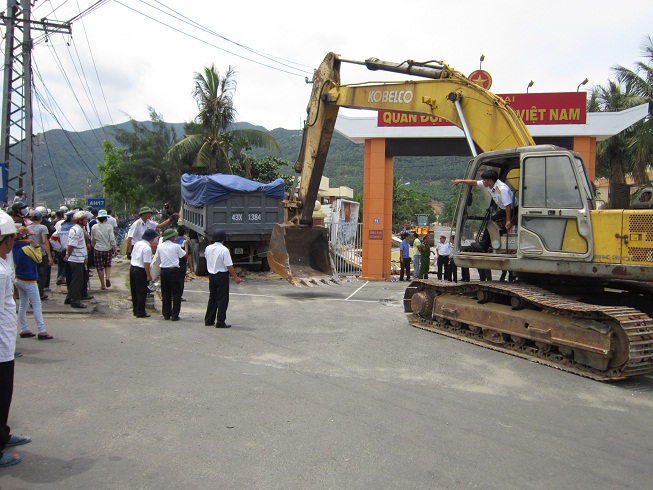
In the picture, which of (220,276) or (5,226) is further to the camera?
(220,276)

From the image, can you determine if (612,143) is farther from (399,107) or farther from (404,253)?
(399,107)

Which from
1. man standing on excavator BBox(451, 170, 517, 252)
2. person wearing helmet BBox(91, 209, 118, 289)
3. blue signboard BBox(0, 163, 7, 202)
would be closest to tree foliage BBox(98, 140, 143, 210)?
blue signboard BBox(0, 163, 7, 202)

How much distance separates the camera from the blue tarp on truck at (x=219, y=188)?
1523 centimetres

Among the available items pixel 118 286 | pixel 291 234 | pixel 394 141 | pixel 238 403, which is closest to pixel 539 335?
pixel 238 403

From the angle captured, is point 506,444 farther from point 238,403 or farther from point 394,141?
point 394,141

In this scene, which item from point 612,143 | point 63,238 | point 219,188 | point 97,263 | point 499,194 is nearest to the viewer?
point 499,194

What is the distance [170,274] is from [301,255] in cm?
419

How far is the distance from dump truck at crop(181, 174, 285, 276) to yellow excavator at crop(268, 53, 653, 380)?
5.93 metres

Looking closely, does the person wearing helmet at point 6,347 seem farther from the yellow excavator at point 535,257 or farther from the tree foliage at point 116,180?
the tree foliage at point 116,180

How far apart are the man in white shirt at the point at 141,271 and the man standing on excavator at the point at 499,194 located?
5.23 m

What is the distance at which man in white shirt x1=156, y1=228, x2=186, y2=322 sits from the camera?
9.18 m

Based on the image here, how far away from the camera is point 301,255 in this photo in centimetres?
1280

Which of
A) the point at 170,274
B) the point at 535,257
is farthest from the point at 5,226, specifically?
the point at 535,257

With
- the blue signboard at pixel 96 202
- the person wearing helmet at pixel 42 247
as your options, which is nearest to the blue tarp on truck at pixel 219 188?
the person wearing helmet at pixel 42 247
